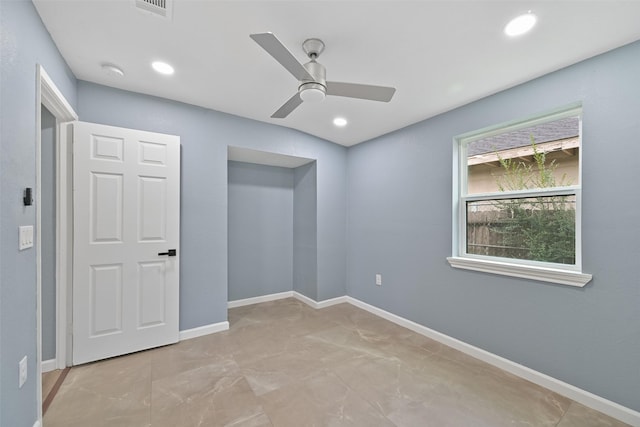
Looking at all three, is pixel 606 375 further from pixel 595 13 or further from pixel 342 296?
pixel 342 296

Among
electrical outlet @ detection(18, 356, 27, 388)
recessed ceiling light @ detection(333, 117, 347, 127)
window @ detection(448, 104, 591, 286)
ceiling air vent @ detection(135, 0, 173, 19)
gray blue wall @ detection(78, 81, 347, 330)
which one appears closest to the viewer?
electrical outlet @ detection(18, 356, 27, 388)

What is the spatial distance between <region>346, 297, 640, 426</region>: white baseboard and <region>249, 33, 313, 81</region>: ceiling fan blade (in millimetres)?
2769

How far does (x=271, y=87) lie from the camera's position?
2453mm

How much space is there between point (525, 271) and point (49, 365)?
13.2ft

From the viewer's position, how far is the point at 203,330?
2.89 m

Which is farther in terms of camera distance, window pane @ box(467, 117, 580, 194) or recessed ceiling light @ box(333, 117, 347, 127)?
recessed ceiling light @ box(333, 117, 347, 127)

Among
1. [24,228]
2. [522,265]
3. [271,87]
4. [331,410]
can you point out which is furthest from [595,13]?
[24,228]

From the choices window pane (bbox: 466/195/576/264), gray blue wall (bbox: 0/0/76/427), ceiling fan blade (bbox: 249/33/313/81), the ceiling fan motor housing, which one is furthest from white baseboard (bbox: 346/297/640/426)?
gray blue wall (bbox: 0/0/76/427)

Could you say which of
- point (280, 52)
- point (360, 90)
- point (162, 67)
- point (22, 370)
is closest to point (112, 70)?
point (162, 67)

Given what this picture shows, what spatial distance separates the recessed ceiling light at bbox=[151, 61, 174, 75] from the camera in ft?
6.95

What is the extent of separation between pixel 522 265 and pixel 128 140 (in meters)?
3.70

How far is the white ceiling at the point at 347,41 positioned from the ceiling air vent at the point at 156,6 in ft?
0.12

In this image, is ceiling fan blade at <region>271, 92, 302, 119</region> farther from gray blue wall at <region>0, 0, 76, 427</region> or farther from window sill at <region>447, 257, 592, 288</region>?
window sill at <region>447, 257, 592, 288</region>

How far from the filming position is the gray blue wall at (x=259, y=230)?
3.94 m
